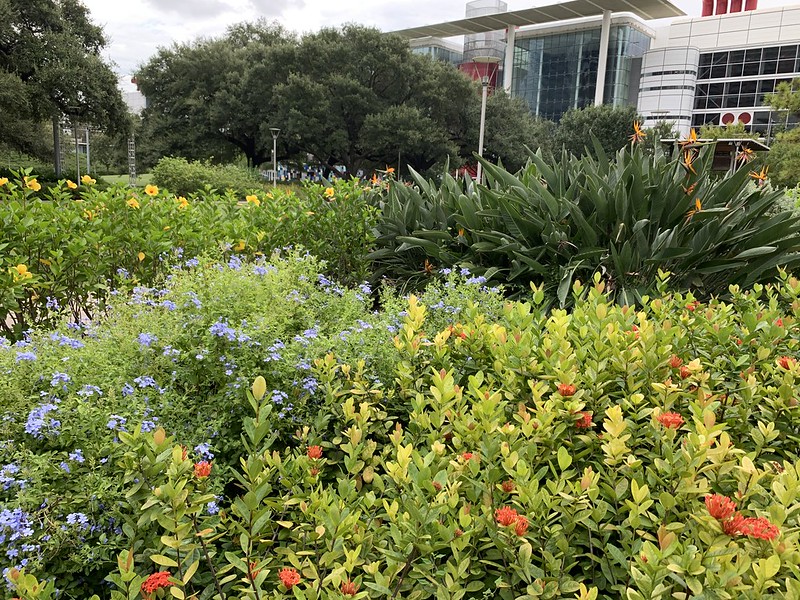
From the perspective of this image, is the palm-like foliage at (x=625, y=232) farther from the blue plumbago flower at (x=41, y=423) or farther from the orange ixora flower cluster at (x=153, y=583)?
the orange ixora flower cluster at (x=153, y=583)

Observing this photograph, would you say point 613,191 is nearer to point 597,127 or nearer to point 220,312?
point 220,312

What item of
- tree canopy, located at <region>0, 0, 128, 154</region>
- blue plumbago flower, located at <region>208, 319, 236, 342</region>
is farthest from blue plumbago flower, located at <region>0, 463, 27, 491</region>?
tree canopy, located at <region>0, 0, 128, 154</region>

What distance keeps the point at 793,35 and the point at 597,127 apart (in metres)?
24.8

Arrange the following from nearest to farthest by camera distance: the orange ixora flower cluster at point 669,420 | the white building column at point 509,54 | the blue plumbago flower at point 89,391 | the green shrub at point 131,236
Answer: the orange ixora flower cluster at point 669,420 → the blue plumbago flower at point 89,391 → the green shrub at point 131,236 → the white building column at point 509,54

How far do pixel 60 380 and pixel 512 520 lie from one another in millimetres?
1384

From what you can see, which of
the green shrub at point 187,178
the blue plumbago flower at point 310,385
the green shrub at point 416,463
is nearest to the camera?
the green shrub at point 416,463

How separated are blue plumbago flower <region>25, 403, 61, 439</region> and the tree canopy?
25367 mm

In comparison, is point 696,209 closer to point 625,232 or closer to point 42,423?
point 625,232

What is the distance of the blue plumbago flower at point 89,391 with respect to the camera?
1647mm

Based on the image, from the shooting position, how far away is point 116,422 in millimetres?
1562

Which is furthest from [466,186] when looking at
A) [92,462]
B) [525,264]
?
[92,462]

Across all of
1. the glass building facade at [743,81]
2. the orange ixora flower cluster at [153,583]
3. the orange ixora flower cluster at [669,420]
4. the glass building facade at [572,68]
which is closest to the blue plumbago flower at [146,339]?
the orange ixora flower cluster at [153,583]

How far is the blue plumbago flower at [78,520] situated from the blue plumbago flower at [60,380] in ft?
1.51

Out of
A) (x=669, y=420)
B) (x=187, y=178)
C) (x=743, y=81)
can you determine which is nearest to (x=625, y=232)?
(x=669, y=420)
